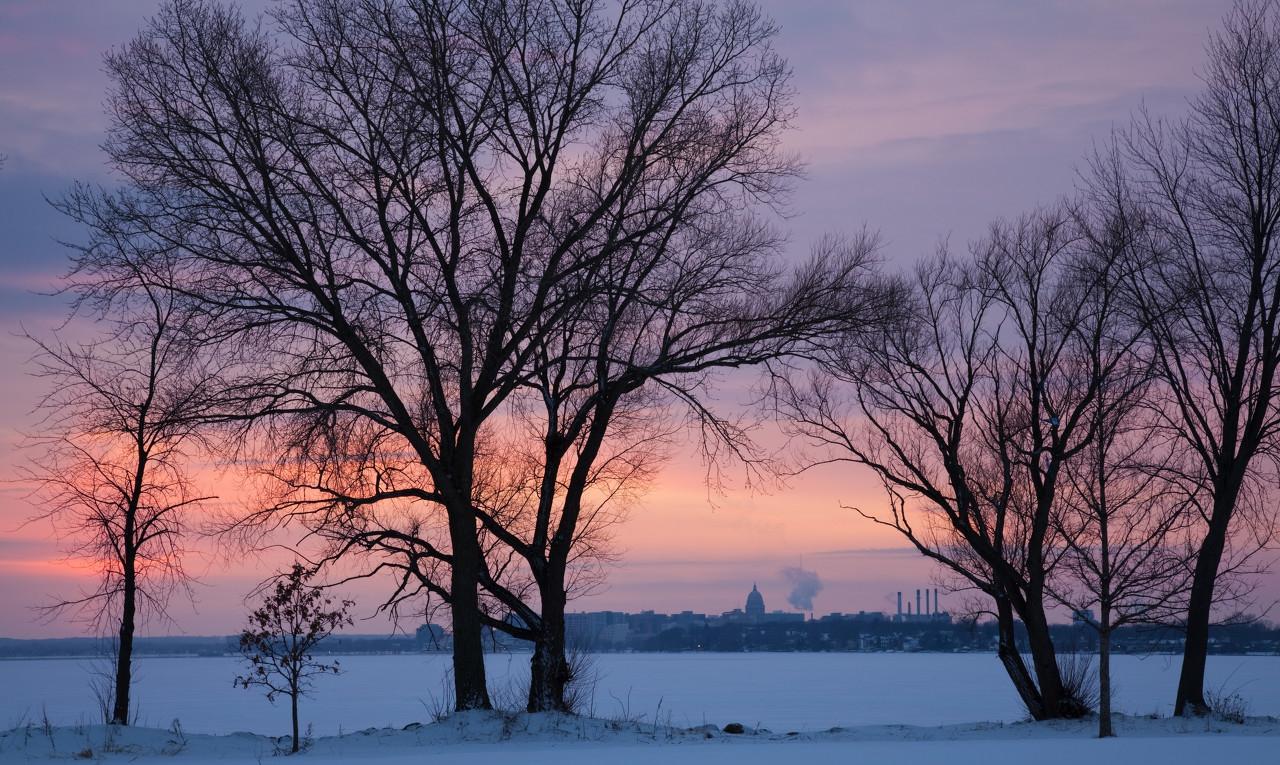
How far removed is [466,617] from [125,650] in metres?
5.93

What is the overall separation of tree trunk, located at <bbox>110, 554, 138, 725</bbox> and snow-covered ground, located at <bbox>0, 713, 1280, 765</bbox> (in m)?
1.40

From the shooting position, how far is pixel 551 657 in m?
20.6

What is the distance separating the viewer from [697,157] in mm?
20734

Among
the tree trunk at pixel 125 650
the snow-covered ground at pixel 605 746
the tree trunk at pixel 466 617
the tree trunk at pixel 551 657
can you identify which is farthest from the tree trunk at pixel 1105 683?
the tree trunk at pixel 125 650

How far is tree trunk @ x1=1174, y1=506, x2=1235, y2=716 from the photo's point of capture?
23.2m

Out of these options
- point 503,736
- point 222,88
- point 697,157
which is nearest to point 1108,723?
point 503,736

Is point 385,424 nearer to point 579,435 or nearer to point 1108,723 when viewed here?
point 579,435

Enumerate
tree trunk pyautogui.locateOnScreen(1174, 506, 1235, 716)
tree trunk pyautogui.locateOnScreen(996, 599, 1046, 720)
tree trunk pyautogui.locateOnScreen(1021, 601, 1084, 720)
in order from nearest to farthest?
tree trunk pyautogui.locateOnScreen(1174, 506, 1235, 716), tree trunk pyautogui.locateOnScreen(1021, 601, 1084, 720), tree trunk pyautogui.locateOnScreen(996, 599, 1046, 720)

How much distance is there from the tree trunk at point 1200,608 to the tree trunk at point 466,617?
13472 millimetres

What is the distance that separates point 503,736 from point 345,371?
638 centimetres

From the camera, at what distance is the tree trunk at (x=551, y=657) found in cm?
2041

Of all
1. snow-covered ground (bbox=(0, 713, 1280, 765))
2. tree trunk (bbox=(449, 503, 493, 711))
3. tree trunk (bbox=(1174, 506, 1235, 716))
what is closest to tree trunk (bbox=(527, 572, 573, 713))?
tree trunk (bbox=(449, 503, 493, 711))

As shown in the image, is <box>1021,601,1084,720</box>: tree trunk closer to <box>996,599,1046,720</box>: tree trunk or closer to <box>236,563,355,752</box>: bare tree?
<box>996,599,1046,720</box>: tree trunk

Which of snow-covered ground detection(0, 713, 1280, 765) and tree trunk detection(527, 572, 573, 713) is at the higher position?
tree trunk detection(527, 572, 573, 713)
